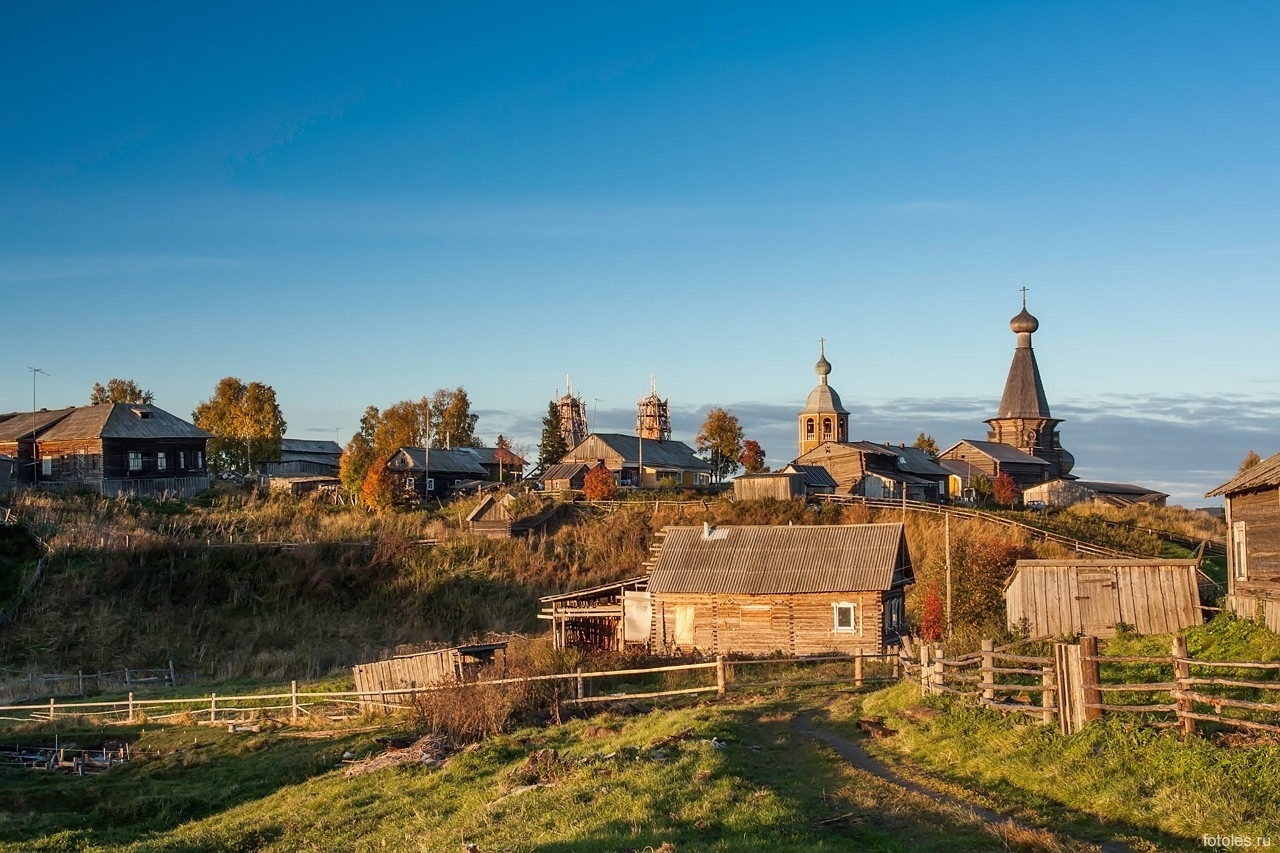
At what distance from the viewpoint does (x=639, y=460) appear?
79.1 m

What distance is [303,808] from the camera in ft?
67.0

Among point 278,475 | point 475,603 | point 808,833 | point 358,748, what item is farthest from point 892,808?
point 278,475

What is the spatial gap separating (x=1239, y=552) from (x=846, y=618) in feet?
40.2

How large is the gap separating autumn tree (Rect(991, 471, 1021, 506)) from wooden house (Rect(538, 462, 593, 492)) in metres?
29.3

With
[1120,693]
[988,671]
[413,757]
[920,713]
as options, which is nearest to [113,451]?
[413,757]

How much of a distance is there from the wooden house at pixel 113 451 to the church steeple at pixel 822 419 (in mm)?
46590

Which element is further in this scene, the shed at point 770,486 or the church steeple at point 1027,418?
the church steeple at point 1027,418

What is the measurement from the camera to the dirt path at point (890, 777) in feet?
43.9

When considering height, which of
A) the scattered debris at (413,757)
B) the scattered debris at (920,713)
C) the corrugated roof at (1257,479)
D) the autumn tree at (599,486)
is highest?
the autumn tree at (599,486)

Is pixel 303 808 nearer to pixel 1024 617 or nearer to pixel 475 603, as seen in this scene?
pixel 1024 617

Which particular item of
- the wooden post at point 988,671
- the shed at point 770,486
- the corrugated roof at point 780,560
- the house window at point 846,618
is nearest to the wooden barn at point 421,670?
the corrugated roof at point 780,560

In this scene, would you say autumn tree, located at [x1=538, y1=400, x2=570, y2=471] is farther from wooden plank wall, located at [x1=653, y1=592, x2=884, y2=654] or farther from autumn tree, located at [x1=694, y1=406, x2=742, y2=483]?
wooden plank wall, located at [x1=653, y1=592, x2=884, y2=654]

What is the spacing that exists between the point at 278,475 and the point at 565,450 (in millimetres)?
24679

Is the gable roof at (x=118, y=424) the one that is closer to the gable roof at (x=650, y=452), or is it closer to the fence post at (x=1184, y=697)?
the gable roof at (x=650, y=452)
